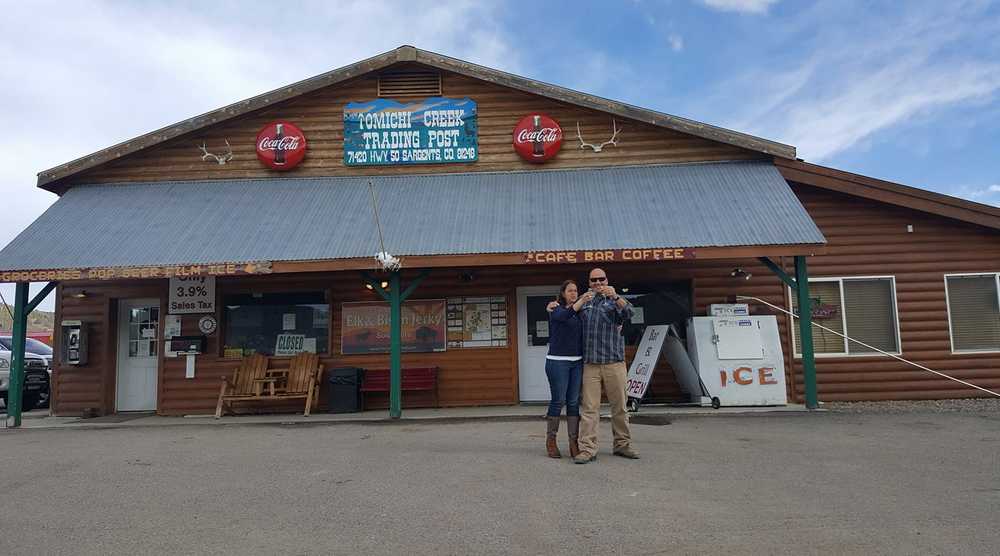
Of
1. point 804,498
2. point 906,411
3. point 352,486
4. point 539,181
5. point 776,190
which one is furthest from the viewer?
point 539,181

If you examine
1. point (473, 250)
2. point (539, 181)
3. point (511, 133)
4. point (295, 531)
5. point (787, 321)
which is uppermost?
point (511, 133)

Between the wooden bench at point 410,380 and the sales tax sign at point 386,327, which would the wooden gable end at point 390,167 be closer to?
the sales tax sign at point 386,327

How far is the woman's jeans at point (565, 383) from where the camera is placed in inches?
248

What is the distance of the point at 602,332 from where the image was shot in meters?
6.32

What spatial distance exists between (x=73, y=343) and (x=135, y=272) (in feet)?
10.4

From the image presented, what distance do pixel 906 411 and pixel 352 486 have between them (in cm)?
818

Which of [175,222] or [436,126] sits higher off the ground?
[436,126]

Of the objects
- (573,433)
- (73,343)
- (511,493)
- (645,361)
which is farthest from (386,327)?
(511,493)

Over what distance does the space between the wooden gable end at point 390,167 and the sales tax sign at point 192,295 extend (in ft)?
6.62

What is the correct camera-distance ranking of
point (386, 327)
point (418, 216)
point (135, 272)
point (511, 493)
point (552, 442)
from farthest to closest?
point (386, 327)
point (418, 216)
point (135, 272)
point (552, 442)
point (511, 493)

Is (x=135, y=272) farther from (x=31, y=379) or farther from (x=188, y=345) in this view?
(x=31, y=379)

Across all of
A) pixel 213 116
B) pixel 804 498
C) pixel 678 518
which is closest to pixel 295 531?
pixel 678 518

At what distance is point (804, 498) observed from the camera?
5055mm

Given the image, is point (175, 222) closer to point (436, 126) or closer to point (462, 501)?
point (436, 126)
